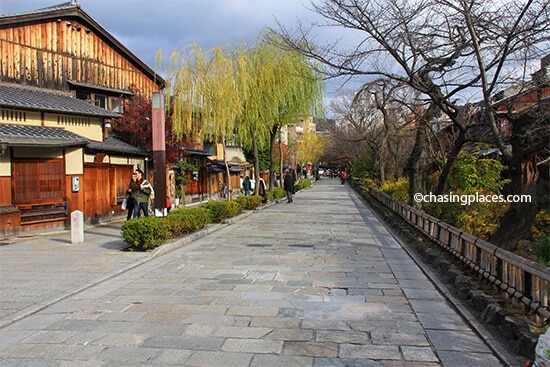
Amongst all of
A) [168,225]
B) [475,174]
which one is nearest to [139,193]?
[168,225]

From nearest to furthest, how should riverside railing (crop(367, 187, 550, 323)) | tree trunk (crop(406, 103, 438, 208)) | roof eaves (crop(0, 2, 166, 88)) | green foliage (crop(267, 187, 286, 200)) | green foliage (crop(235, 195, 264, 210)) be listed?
riverside railing (crop(367, 187, 550, 323)), tree trunk (crop(406, 103, 438, 208)), roof eaves (crop(0, 2, 166, 88)), green foliage (crop(235, 195, 264, 210)), green foliage (crop(267, 187, 286, 200))

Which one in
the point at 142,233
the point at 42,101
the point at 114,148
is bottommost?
the point at 142,233

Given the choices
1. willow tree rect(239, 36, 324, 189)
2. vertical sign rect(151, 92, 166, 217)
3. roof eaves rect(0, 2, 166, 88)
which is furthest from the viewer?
willow tree rect(239, 36, 324, 189)

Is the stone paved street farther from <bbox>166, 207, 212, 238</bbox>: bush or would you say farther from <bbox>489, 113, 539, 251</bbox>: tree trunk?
<bbox>489, 113, 539, 251</bbox>: tree trunk

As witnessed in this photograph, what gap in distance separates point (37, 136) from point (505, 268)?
11.8 m

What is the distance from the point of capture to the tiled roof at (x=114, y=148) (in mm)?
15829

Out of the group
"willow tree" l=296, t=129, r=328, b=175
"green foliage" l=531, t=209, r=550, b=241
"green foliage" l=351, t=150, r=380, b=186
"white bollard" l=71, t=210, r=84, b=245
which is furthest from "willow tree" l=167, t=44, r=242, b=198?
"willow tree" l=296, t=129, r=328, b=175

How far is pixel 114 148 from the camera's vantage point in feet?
55.5

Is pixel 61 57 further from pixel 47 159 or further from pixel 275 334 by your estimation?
pixel 275 334

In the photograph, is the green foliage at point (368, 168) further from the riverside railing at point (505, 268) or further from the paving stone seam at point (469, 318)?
the paving stone seam at point (469, 318)

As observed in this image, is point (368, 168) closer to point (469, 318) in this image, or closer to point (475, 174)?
point (475, 174)

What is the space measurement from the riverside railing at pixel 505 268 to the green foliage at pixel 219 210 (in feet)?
26.1

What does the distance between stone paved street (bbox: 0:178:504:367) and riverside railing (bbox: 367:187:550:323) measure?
692 mm

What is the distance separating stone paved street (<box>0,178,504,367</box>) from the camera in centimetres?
441
